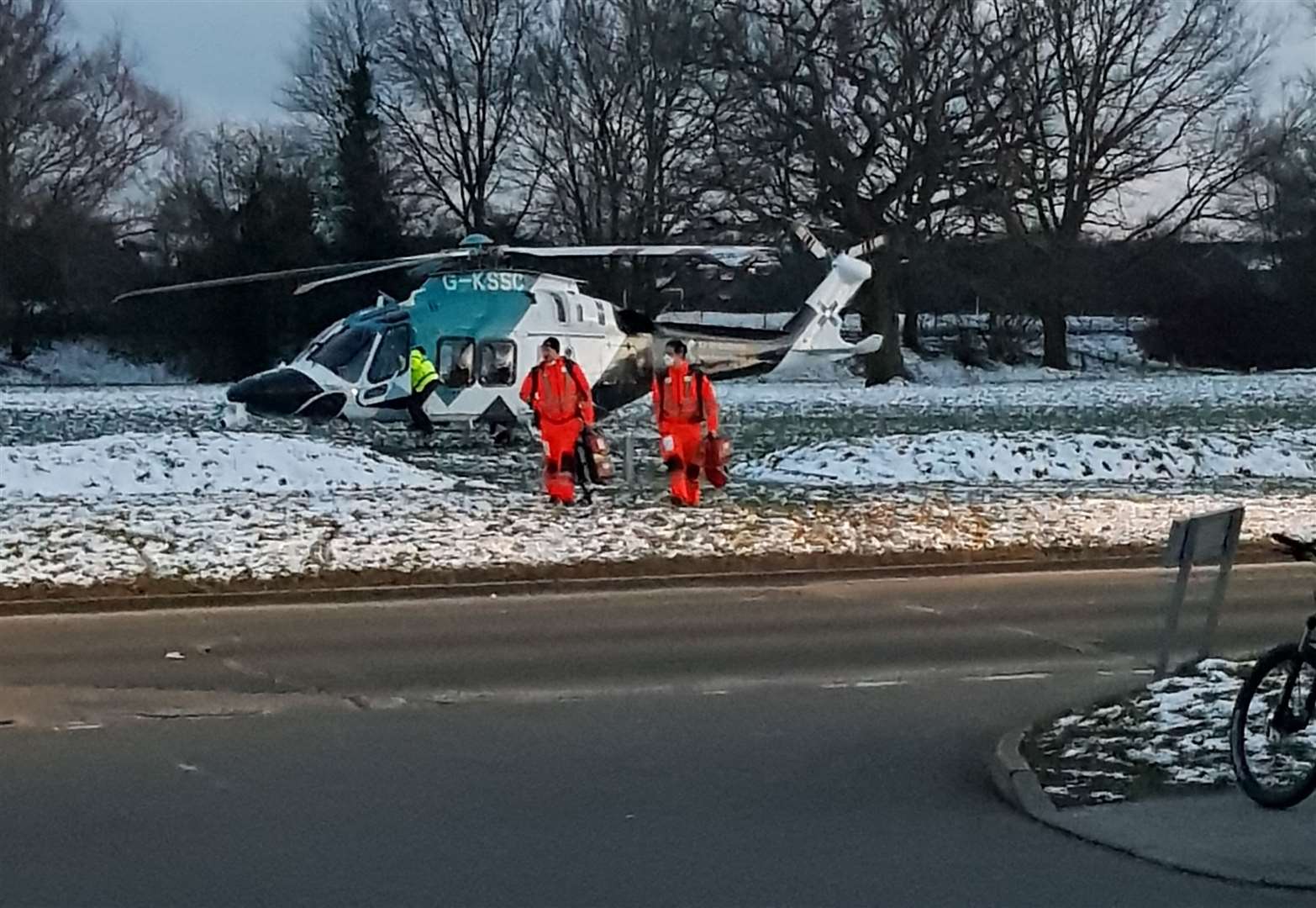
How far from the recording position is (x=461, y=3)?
216 feet

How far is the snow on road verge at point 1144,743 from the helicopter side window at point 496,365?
1705cm

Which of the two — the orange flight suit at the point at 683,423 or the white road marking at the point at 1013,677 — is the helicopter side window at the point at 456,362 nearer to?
the orange flight suit at the point at 683,423

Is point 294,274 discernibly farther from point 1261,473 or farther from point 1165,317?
point 1165,317

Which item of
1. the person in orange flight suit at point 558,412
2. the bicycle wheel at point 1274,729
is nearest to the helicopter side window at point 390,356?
the person in orange flight suit at point 558,412

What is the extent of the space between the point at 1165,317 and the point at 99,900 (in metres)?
Answer: 56.3

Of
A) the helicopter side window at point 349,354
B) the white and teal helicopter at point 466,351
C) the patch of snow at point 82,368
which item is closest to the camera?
the white and teal helicopter at point 466,351

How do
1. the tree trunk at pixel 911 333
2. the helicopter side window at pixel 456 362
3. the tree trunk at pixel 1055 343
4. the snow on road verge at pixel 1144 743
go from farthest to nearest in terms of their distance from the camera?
the tree trunk at pixel 911 333
the tree trunk at pixel 1055 343
the helicopter side window at pixel 456 362
the snow on road verge at pixel 1144 743

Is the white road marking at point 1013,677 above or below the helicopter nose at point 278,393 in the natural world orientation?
below

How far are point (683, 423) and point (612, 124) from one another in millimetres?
43357

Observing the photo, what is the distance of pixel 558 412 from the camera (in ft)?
62.3

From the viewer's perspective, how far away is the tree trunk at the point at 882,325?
50469 mm

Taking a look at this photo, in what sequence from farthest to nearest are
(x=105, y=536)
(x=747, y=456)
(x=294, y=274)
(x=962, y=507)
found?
(x=747, y=456) → (x=294, y=274) → (x=962, y=507) → (x=105, y=536)

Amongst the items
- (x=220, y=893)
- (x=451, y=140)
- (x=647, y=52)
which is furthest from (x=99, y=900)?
(x=451, y=140)

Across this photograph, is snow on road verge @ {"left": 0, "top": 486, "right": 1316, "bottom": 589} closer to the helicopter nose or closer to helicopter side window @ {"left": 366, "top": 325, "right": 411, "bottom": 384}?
helicopter side window @ {"left": 366, "top": 325, "right": 411, "bottom": 384}
